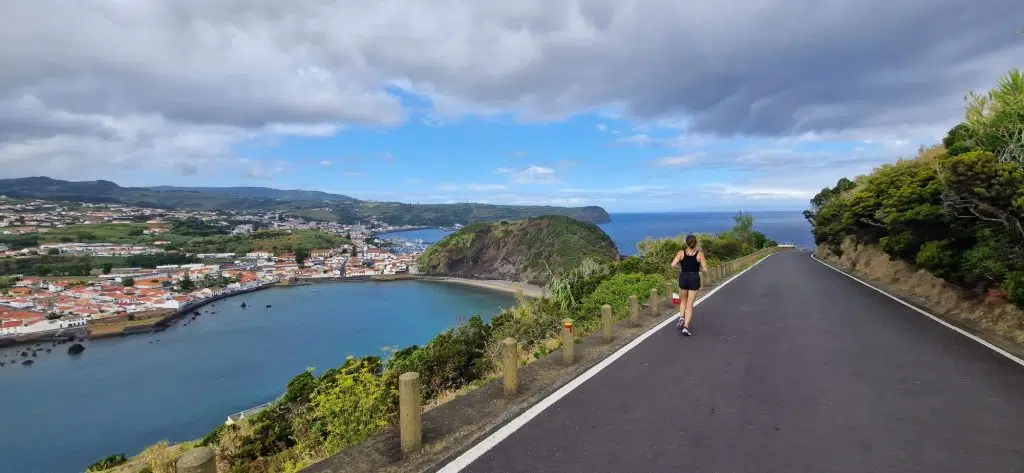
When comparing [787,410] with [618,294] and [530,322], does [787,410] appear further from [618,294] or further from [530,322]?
[618,294]

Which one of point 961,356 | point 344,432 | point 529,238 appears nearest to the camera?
point 344,432

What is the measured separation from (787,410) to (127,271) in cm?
12306

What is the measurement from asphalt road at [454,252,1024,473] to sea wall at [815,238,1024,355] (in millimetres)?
629

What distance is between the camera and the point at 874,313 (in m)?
11.2

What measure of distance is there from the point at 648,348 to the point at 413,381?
16.4 feet

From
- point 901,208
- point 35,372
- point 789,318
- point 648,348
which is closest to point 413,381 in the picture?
point 648,348

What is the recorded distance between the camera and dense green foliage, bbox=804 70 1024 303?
7.36 metres

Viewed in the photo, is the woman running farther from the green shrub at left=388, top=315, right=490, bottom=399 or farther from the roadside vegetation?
Answer: the green shrub at left=388, top=315, right=490, bottom=399

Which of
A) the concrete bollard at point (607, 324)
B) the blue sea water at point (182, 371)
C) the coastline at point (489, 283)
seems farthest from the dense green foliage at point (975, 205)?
the coastline at point (489, 283)

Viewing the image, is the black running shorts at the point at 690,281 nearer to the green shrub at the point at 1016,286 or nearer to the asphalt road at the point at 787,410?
the asphalt road at the point at 787,410

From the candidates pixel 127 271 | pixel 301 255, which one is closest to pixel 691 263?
pixel 127 271

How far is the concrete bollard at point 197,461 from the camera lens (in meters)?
2.60

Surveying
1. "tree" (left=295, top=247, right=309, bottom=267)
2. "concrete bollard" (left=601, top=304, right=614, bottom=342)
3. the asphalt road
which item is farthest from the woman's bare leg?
"tree" (left=295, top=247, right=309, bottom=267)

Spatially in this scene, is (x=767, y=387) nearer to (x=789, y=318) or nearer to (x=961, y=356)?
(x=961, y=356)
